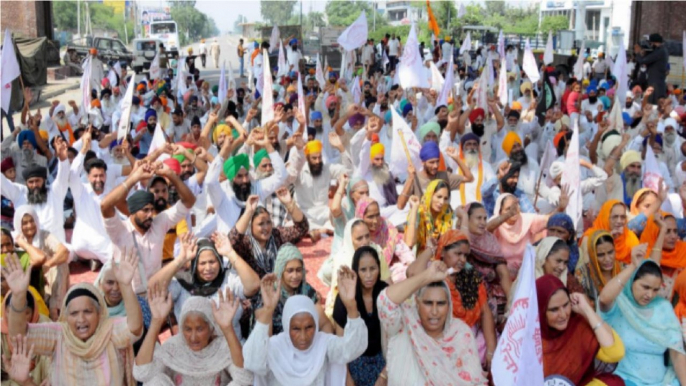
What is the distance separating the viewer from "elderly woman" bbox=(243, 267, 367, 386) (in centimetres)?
344

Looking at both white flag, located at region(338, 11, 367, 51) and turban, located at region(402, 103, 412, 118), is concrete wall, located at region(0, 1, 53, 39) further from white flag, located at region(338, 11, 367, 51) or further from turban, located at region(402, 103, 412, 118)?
turban, located at region(402, 103, 412, 118)

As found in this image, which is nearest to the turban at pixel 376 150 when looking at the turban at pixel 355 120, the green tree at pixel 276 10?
the turban at pixel 355 120

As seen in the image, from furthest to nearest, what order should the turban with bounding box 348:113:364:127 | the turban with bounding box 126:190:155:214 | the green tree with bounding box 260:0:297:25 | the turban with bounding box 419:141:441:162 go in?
1. the green tree with bounding box 260:0:297:25
2. the turban with bounding box 348:113:364:127
3. the turban with bounding box 419:141:441:162
4. the turban with bounding box 126:190:155:214

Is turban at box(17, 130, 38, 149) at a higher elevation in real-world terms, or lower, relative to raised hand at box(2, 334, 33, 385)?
higher

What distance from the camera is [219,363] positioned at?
11.4ft

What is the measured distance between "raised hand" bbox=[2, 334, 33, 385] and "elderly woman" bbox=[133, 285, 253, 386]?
439mm

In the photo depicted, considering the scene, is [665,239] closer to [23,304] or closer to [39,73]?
[23,304]

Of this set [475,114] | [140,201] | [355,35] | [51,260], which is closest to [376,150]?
[475,114]

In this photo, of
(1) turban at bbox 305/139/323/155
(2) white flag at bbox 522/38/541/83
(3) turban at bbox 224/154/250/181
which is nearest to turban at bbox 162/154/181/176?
(3) turban at bbox 224/154/250/181

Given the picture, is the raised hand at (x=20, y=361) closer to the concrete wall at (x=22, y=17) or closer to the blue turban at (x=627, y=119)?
the blue turban at (x=627, y=119)

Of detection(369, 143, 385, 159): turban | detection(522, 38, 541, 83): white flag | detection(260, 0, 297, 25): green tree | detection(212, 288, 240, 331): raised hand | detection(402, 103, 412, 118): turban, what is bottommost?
detection(212, 288, 240, 331): raised hand

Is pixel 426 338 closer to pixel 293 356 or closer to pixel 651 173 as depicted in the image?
pixel 293 356

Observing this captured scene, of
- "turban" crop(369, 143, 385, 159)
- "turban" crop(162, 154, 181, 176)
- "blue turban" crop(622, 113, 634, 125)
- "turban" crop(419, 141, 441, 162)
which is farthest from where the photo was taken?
"blue turban" crop(622, 113, 634, 125)

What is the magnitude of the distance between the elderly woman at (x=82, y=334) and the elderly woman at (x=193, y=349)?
12 centimetres
